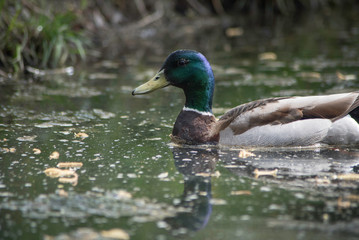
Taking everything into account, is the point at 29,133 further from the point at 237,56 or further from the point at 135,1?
the point at 135,1

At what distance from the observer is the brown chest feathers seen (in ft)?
20.4

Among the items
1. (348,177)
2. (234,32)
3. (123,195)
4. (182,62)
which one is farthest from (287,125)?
(234,32)

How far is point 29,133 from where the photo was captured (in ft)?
21.8

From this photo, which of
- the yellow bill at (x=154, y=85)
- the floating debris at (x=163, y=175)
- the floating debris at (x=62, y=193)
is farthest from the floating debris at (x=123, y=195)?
the yellow bill at (x=154, y=85)

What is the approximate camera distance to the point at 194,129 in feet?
20.6

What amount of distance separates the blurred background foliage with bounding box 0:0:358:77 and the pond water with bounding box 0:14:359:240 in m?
0.56

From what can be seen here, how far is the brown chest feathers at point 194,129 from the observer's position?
6227 mm

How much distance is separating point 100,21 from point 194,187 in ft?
26.1

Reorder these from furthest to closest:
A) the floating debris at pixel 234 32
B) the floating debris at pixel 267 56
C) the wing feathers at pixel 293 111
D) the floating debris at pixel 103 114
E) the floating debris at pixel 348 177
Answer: the floating debris at pixel 234 32, the floating debris at pixel 267 56, the floating debris at pixel 103 114, the wing feathers at pixel 293 111, the floating debris at pixel 348 177

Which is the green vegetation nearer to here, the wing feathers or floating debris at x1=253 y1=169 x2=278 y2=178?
the wing feathers

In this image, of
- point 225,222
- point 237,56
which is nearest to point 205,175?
point 225,222

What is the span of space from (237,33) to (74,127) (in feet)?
22.3

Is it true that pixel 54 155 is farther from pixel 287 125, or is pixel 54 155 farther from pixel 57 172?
pixel 287 125

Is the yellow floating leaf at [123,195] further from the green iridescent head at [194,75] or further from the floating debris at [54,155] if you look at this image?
the green iridescent head at [194,75]
